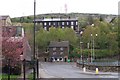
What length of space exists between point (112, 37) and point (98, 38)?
483 cm

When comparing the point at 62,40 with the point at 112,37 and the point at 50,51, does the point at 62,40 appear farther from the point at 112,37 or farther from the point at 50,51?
the point at 112,37

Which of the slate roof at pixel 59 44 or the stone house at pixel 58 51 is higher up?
the slate roof at pixel 59 44

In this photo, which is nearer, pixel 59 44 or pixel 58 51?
pixel 59 44

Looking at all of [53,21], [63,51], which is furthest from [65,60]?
[53,21]

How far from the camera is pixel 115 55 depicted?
90.1 metres

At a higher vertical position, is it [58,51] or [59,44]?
[59,44]

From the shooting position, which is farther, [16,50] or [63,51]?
[63,51]

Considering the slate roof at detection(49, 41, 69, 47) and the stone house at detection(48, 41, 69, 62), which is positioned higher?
the slate roof at detection(49, 41, 69, 47)

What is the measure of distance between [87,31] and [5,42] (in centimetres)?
7487

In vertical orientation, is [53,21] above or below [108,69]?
above

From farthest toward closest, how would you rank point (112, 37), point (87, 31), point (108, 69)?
point (87, 31), point (112, 37), point (108, 69)

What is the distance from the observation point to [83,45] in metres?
96.7

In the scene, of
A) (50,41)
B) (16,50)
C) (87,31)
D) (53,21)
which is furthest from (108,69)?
(53,21)

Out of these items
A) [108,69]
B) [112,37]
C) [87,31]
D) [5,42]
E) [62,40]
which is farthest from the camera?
[62,40]
